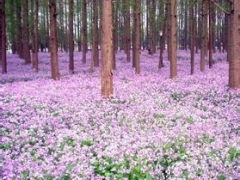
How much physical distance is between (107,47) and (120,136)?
6290 millimetres

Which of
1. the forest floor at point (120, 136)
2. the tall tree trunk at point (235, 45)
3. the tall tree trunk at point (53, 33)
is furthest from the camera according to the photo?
the tall tree trunk at point (53, 33)

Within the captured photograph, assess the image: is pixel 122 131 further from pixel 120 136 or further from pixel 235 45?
pixel 235 45

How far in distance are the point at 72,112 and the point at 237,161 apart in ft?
21.6

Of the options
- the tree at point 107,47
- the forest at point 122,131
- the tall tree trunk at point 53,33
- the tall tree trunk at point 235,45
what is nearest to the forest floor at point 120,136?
the forest at point 122,131

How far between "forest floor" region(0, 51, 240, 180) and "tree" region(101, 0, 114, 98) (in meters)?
0.61

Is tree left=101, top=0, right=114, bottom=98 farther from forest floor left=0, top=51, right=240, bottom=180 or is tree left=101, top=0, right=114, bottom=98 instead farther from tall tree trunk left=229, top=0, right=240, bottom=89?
tall tree trunk left=229, top=0, right=240, bottom=89

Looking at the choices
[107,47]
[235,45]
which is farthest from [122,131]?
[235,45]

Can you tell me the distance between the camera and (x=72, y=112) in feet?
39.5

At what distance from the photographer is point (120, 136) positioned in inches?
352

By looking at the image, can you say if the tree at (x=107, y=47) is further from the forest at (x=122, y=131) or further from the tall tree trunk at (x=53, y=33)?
the tall tree trunk at (x=53, y=33)

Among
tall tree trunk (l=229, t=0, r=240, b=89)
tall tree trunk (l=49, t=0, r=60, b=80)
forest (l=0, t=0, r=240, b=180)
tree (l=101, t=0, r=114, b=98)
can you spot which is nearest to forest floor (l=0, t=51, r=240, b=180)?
forest (l=0, t=0, r=240, b=180)

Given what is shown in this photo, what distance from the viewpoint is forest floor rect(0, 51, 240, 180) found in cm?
640

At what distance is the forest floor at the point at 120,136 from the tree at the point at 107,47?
24.1 inches

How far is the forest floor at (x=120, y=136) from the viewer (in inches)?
252
